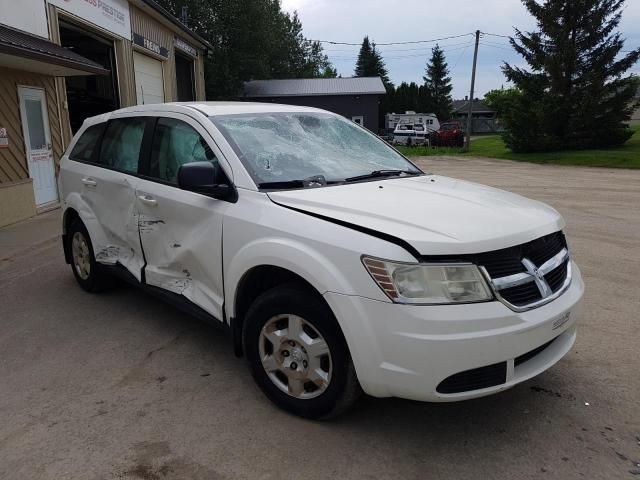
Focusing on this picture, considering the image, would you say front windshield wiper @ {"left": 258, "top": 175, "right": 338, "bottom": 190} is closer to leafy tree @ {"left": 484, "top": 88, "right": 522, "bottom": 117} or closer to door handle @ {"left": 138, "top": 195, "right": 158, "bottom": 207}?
door handle @ {"left": 138, "top": 195, "right": 158, "bottom": 207}

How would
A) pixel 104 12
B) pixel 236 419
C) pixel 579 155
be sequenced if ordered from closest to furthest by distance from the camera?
pixel 236 419
pixel 104 12
pixel 579 155

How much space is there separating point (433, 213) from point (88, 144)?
3.78 meters

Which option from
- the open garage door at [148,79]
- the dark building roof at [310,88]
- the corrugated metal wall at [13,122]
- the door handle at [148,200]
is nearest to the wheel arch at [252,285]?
the door handle at [148,200]

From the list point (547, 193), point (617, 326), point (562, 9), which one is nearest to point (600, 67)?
point (562, 9)

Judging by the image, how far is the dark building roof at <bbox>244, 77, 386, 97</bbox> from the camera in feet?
147

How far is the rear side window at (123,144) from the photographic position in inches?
175

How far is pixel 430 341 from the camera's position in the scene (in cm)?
250

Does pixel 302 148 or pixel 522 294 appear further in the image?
pixel 302 148

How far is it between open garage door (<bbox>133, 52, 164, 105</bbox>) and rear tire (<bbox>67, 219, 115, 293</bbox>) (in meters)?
12.7

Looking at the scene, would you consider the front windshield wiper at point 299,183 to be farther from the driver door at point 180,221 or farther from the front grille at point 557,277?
the front grille at point 557,277

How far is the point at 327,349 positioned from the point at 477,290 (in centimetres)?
83

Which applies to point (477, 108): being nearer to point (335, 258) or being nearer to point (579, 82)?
point (579, 82)

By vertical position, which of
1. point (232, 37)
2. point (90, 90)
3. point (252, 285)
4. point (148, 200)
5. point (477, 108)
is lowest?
point (252, 285)

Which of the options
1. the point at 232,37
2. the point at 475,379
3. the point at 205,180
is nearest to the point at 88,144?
the point at 205,180
